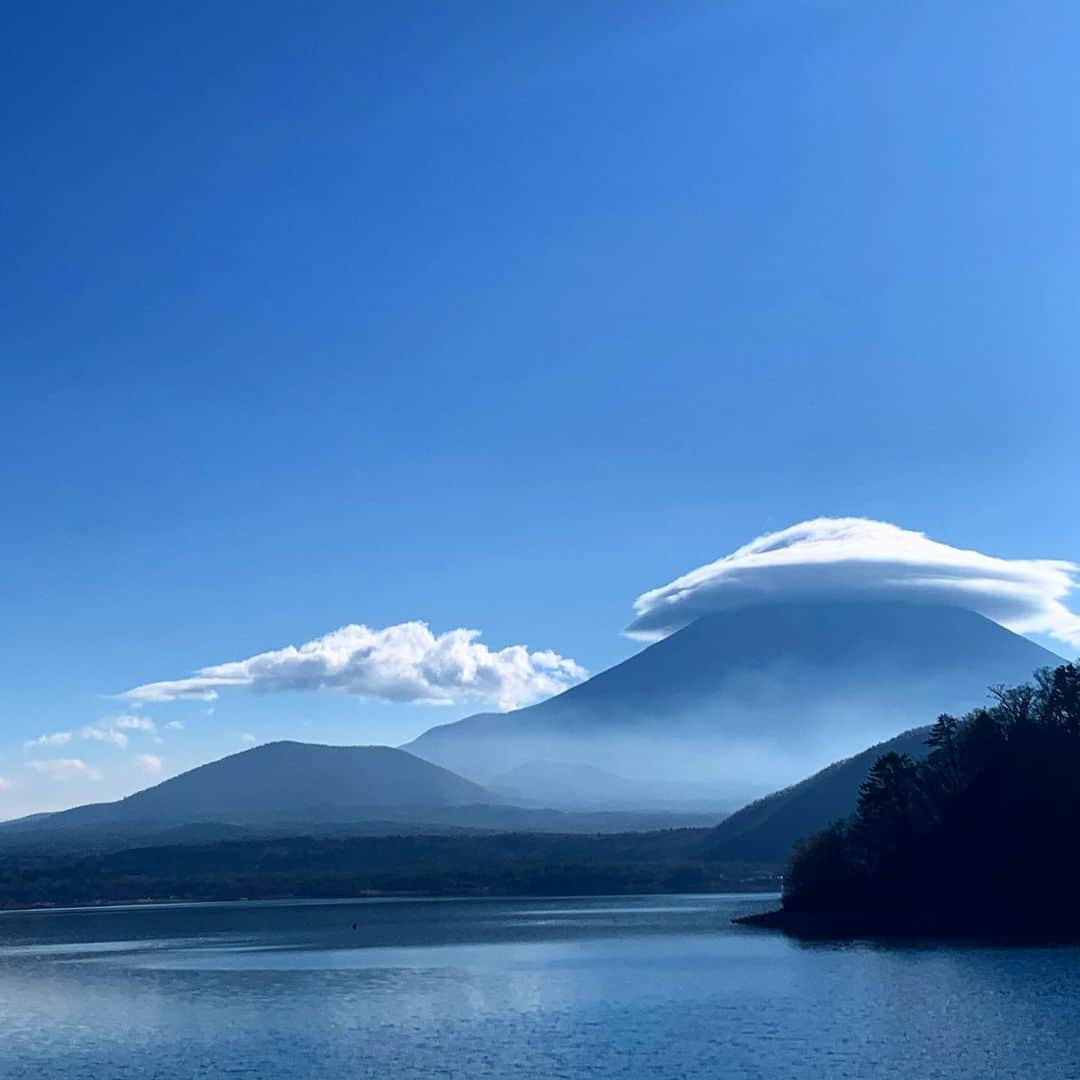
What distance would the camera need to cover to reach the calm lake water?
248ft

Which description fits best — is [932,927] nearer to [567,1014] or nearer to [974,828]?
[974,828]

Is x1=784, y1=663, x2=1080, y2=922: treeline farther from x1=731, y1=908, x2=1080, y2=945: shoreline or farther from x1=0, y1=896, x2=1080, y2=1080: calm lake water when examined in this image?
x1=0, y1=896, x2=1080, y2=1080: calm lake water

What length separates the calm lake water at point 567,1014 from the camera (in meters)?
75.5

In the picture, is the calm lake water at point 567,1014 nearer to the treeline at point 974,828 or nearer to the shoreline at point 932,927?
the shoreline at point 932,927

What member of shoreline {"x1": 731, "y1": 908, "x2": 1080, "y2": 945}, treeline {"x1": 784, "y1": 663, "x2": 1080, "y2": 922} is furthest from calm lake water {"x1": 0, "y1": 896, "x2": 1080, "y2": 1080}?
treeline {"x1": 784, "y1": 663, "x2": 1080, "y2": 922}

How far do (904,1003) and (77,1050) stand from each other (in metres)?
51.3

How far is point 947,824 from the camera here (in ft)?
522

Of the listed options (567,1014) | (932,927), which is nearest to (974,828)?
(932,927)

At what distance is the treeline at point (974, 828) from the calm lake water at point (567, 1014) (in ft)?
57.3

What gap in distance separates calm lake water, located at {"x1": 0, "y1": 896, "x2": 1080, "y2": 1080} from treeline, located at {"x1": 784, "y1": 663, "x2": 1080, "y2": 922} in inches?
688

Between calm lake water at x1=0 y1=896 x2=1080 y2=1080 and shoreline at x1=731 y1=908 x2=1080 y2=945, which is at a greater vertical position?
calm lake water at x1=0 y1=896 x2=1080 y2=1080

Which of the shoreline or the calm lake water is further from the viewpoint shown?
the shoreline

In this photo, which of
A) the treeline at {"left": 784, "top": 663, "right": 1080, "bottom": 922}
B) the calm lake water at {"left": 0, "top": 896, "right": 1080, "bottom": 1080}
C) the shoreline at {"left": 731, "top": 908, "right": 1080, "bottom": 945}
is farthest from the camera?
the treeline at {"left": 784, "top": 663, "right": 1080, "bottom": 922}

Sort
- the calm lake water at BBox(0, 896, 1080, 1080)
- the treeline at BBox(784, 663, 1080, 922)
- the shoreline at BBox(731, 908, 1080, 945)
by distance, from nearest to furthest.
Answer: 1. the calm lake water at BBox(0, 896, 1080, 1080)
2. the shoreline at BBox(731, 908, 1080, 945)
3. the treeline at BBox(784, 663, 1080, 922)
